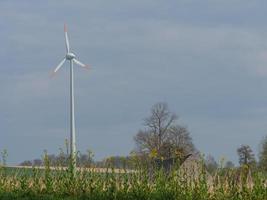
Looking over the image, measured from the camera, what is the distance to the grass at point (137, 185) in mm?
11664

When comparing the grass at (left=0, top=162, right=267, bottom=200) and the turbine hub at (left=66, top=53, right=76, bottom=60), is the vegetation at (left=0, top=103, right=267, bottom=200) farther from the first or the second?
the turbine hub at (left=66, top=53, right=76, bottom=60)

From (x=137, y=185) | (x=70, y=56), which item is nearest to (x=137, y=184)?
(x=137, y=185)

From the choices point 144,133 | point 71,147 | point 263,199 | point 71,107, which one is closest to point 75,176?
point 71,147

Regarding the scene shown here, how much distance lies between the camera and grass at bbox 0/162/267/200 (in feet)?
38.3

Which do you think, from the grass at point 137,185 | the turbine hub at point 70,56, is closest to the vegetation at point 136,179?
the grass at point 137,185

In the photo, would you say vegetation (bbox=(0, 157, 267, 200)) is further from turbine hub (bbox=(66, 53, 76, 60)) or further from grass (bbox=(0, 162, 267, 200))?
turbine hub (bbox=(66, 53, 76, 60))

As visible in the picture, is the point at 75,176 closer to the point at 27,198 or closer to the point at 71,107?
the point at 27,198

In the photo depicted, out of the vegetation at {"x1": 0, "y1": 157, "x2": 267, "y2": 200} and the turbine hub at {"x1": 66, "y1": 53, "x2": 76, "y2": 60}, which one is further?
the turbine hub at {"x1": 66, "y1": 53, "x2": 76, "y2": 60}

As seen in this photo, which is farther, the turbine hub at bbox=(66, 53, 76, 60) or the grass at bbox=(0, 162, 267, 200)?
the turbine hub at bbox=(66, 53, 76, 60)

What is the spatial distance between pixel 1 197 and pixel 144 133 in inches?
1388

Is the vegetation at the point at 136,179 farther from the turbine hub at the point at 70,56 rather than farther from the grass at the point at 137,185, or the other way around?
the turbine hub at the point at 70,56

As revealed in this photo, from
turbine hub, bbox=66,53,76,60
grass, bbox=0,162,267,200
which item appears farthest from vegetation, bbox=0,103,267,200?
turbine hub, bbox=66,53,76,60

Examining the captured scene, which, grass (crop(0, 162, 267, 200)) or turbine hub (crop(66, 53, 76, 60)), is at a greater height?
turbine hub (crop(66, 53, 76, 60))

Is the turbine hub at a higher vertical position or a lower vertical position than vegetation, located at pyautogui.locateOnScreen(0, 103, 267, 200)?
higher
